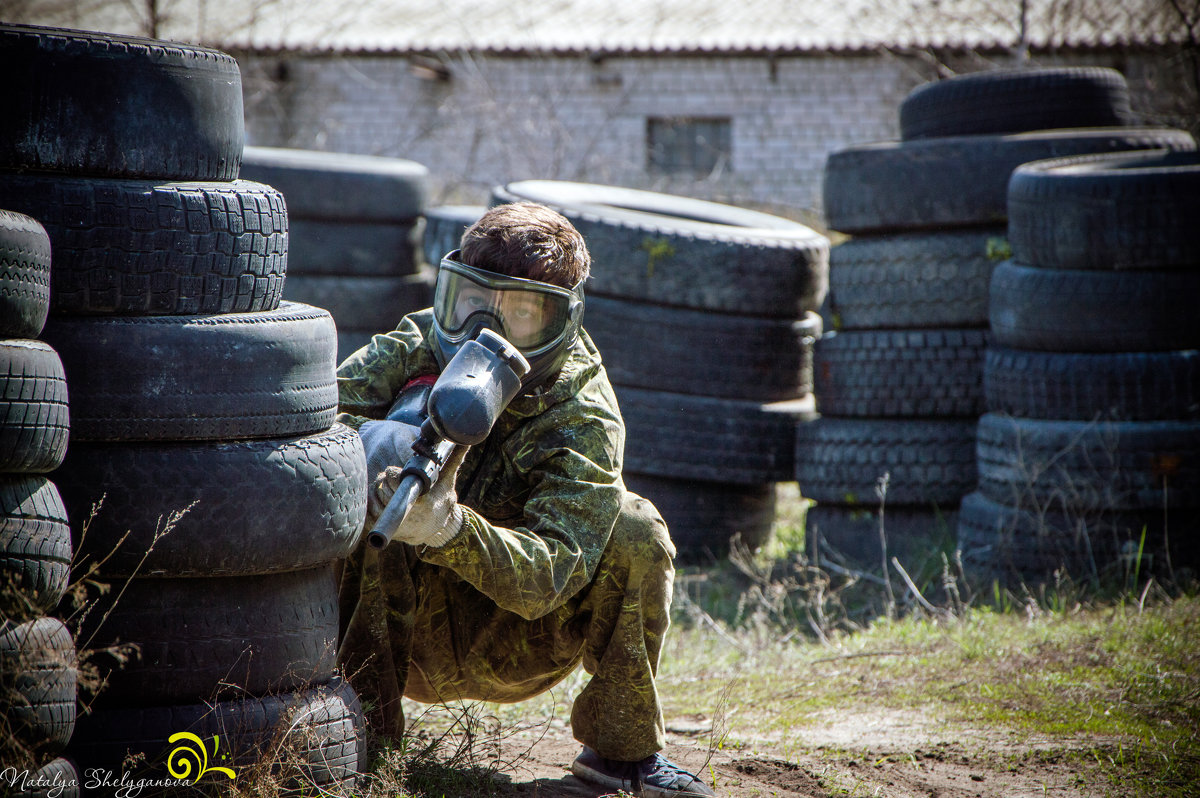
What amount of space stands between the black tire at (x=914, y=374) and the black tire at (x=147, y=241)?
3769mm

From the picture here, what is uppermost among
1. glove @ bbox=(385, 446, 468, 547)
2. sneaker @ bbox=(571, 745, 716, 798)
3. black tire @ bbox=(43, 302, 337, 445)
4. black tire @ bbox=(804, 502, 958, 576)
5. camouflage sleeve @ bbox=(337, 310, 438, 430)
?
black tire @ bbox=(43, 302, 337, 445)

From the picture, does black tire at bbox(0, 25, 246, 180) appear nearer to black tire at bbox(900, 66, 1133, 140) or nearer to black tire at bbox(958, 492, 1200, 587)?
black tire at bbox(958, 492, 1200, 587)

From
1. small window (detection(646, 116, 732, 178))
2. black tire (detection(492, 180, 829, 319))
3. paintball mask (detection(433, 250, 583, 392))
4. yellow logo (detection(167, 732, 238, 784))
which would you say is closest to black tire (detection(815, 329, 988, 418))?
black tire (detection(492, 180, 829, 319))

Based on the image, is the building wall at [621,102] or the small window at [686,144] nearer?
the building wall at [621,102]

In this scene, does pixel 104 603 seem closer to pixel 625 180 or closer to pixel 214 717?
pixel 214 717

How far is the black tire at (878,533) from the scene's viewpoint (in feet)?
17.6

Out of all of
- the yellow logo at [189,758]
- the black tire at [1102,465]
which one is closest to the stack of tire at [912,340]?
the black tire at [1102,465]

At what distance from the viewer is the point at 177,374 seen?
6.93 ft

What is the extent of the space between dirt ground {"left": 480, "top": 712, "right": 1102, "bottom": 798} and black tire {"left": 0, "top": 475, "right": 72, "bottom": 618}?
1.31 metres

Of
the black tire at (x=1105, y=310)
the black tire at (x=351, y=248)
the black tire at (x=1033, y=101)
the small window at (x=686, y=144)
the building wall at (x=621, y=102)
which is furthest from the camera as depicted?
the small window at (x=686, y=144)

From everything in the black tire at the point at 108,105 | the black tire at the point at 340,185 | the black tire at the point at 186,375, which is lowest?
the black tire at the point at 186,375

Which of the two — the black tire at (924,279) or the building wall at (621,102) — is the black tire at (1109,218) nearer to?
the black tire at (924,279)

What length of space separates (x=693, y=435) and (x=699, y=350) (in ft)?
1.40

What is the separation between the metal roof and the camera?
14656 millimetres
